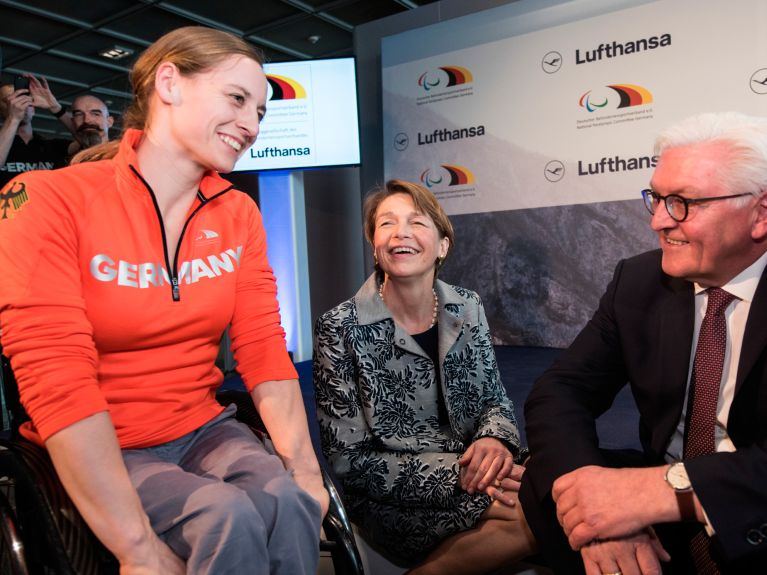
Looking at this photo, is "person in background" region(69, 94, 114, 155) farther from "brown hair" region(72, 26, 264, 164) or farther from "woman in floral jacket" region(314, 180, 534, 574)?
"brown hair" region(72, 26, 264, 164)

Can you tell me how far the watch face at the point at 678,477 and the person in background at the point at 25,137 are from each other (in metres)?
3.06

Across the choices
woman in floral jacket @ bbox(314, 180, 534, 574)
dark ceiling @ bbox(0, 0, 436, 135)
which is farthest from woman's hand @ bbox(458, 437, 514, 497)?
dark ceiling @ bbox(0, 0, 436, 135)

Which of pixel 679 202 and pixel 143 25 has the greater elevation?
pixel 143 25

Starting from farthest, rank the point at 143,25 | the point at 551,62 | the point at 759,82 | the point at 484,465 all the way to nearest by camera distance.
Result: 1. the point at 143,25
2. the point at 551,62
3. the point at 759,82
4. the point at 484,465

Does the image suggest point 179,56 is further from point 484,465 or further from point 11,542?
point 484,465

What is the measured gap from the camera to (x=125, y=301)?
123cm

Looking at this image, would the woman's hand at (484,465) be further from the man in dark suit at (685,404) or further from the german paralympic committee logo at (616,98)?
the german paralympic committee logo at (616,98)

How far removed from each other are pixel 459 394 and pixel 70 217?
45.1 inches

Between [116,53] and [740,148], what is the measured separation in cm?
845

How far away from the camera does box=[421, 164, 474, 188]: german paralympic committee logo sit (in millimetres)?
5184

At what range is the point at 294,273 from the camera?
519cm

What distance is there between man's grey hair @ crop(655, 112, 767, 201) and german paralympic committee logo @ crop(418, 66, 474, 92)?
3.97 metres

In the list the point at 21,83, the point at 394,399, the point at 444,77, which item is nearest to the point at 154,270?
the point at 394,399

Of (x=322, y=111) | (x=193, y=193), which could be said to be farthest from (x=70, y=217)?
(x=322, y=111)
